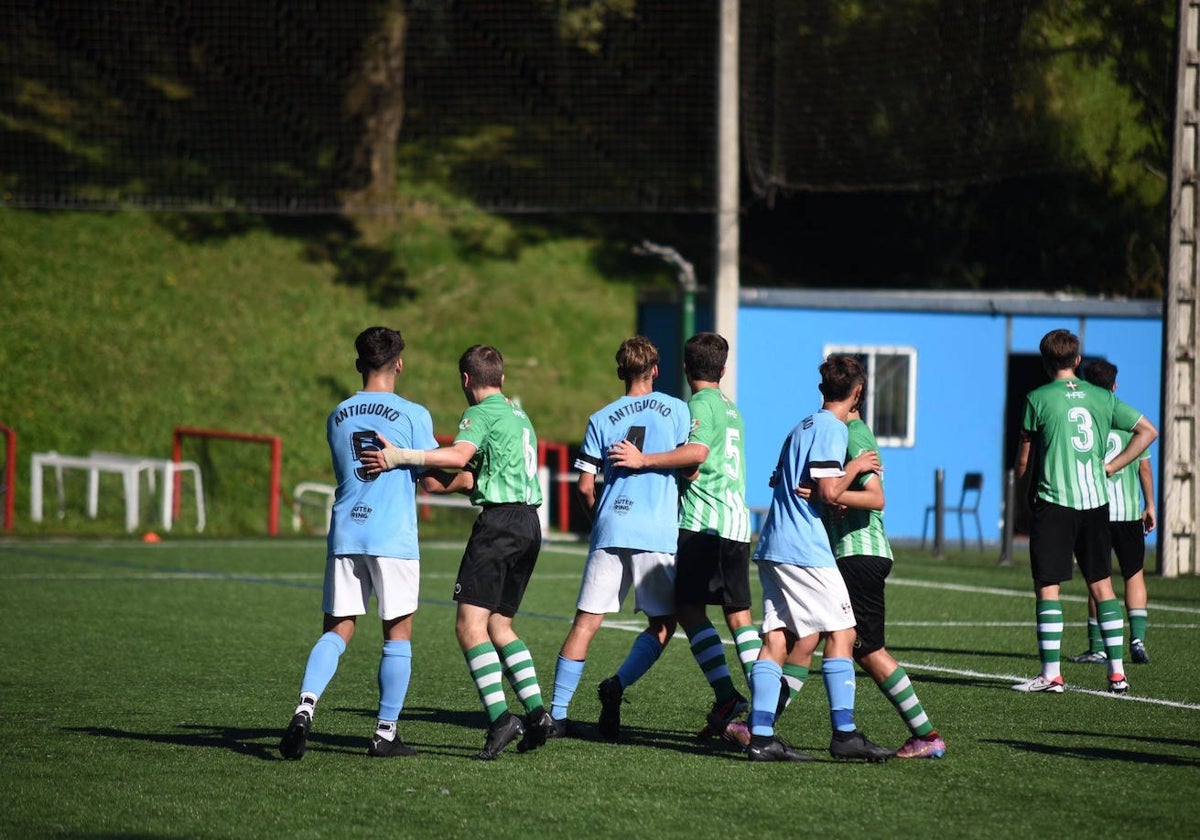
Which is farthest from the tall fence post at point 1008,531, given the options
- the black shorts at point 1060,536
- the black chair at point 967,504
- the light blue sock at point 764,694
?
the light blue sock at point 764,694

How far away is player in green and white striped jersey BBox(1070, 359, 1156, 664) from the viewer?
1070cm

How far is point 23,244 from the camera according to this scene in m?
29.4

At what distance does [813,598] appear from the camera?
701 centimetres

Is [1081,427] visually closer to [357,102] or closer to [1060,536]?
[1060,536]

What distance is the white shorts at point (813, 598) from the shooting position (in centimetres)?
700

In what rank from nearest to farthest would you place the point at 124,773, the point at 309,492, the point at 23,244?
the point at 124,773 → the point at 309,492 → the point at 23,244

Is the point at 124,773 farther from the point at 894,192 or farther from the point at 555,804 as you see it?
the point at 894,192

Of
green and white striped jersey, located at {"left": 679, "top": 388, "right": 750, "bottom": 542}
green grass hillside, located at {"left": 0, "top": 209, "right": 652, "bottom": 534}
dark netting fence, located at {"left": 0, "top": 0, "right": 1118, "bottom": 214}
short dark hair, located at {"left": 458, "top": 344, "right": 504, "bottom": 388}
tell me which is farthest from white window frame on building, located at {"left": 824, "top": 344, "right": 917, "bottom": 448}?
short dark hair, located at {"left": 458, "top": 344, "right": 504, "bottom": 388}

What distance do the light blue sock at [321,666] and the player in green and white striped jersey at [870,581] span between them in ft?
7.32

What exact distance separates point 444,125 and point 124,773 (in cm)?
2896

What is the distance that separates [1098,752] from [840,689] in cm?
132

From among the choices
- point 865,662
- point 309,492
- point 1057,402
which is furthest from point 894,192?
point 865,662

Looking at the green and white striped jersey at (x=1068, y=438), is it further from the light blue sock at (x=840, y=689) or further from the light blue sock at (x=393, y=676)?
the light blue sock at (x=393, y=676)

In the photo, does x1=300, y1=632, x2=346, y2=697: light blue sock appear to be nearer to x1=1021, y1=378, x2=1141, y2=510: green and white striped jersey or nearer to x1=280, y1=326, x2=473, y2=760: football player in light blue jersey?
x1=280, y1=326, x2=473, y2=760: football player in light blue jersey
